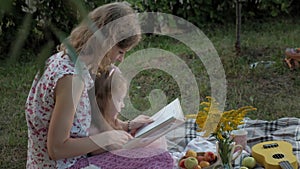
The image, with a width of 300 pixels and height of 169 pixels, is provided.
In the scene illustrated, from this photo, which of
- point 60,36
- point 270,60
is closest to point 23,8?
point 60,36

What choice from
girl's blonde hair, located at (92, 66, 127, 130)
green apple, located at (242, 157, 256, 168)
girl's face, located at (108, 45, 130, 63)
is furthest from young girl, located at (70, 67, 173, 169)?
green apple, located at (242, 157, 256, 168)

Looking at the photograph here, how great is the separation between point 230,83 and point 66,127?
2154 millimetres

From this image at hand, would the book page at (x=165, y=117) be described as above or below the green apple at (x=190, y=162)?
above

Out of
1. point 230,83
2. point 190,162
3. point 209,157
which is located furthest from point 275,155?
point 230,83

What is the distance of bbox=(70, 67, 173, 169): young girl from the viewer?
Result: 191 centimetres

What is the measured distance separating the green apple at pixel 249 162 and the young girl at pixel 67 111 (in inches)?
22.7

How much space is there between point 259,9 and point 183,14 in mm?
858

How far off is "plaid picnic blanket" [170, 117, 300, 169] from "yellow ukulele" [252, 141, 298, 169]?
4.8 inches

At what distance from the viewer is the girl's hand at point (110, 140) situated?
192 cm

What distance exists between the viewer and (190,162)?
2053 millimetres

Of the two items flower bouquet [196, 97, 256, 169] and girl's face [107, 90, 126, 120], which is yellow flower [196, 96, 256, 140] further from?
girl's face [107, 90, 126, 120]

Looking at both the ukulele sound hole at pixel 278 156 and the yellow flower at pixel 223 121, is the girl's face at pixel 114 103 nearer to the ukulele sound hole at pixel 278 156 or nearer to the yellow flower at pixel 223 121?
the yellow flower at pixel 223 121

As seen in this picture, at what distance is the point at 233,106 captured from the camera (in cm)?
336

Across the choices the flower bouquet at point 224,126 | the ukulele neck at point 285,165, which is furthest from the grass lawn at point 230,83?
the flower bouquet at point 224,126
